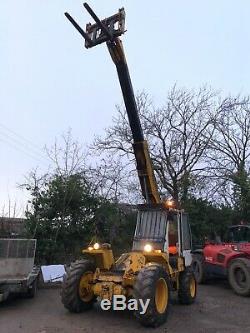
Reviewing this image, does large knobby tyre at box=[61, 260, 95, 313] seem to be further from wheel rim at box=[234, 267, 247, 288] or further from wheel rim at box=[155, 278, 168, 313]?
wheel rim at box=[234, 267, 247, 288]

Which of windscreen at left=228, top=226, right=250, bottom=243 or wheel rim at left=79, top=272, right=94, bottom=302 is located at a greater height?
windscreen at left=228, top=226, right=250, bottom=243

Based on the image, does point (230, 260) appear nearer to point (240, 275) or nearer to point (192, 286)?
point (240, 275)

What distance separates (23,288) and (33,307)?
0.56 metres

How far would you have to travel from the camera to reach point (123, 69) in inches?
411

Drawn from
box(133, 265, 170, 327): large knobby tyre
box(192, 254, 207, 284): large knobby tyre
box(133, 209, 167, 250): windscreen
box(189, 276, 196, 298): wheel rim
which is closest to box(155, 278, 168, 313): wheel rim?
box(133, 265, 170, 327): large knobby tyre

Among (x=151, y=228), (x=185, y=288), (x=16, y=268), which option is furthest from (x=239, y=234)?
(x=16, y=268)

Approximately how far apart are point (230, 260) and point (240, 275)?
0.60 metres

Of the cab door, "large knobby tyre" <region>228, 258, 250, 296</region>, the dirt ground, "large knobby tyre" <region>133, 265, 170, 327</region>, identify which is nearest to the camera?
"large knobby tyre" <region>133, 265, 170, 327</region>

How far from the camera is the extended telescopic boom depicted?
31.9ft

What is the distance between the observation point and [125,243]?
1862 centimetres

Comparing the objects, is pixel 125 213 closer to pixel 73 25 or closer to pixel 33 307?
pixel 33 307

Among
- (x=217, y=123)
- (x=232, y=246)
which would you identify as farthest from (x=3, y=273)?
(x=217, y=123)

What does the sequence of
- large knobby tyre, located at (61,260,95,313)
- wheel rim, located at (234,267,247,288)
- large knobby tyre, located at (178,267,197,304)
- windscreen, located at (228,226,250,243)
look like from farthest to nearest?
windscreen, located at (228,226,250,243) < wheel rim, located at (234,267,247,288) < large knobby tyre, located at (178,267,197,304) < large knobby tyre, located at (61,260,95,313)

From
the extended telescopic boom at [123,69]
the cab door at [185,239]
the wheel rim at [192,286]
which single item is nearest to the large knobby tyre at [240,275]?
the wheel rim at [192,286]
